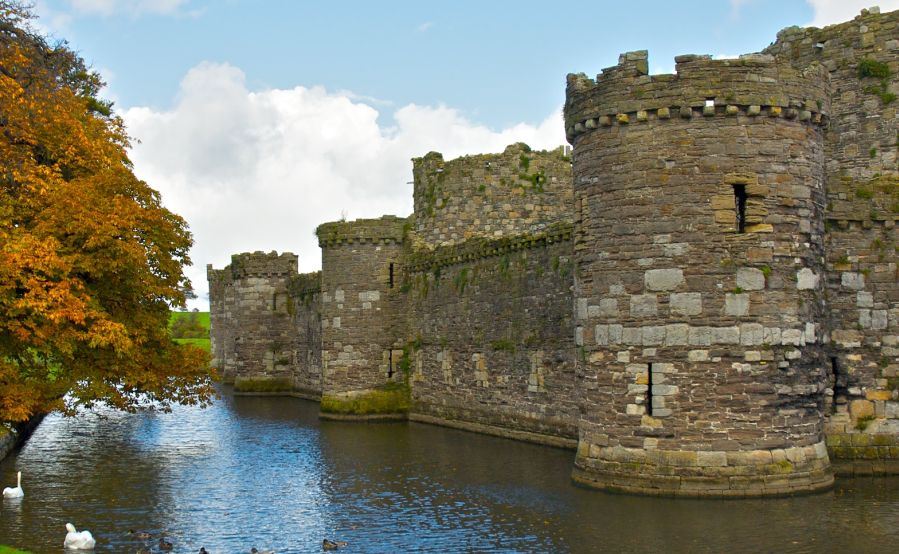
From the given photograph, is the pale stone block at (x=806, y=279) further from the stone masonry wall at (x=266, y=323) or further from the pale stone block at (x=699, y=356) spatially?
the stone masonry wall at (x=266, y=323)

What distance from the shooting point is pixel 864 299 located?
19891mm

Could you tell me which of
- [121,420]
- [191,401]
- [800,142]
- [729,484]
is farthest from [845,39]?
[121,420]

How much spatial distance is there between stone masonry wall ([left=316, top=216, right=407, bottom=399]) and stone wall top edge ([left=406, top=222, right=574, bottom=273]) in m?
1.15

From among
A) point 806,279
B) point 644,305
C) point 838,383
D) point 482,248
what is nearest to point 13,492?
point 644,305

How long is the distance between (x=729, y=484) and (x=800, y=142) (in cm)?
621

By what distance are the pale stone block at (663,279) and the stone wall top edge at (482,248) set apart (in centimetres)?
668

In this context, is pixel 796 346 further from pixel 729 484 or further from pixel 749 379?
pixel 729 484

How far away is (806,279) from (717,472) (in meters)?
3.83

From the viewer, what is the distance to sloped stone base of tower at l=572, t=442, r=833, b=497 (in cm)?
1728

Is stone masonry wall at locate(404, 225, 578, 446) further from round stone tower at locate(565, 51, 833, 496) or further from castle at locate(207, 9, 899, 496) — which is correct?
round stone tower at locate(565, 51, 833, 496)

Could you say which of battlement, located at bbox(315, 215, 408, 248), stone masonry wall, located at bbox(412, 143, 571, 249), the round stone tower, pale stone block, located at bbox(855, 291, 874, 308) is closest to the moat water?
the round stone tower

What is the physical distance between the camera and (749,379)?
57.5ft

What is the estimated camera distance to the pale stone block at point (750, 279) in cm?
1769

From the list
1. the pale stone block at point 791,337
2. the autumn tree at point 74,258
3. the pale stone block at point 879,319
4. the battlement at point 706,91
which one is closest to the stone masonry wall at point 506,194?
the autumn tree at point 74,258
